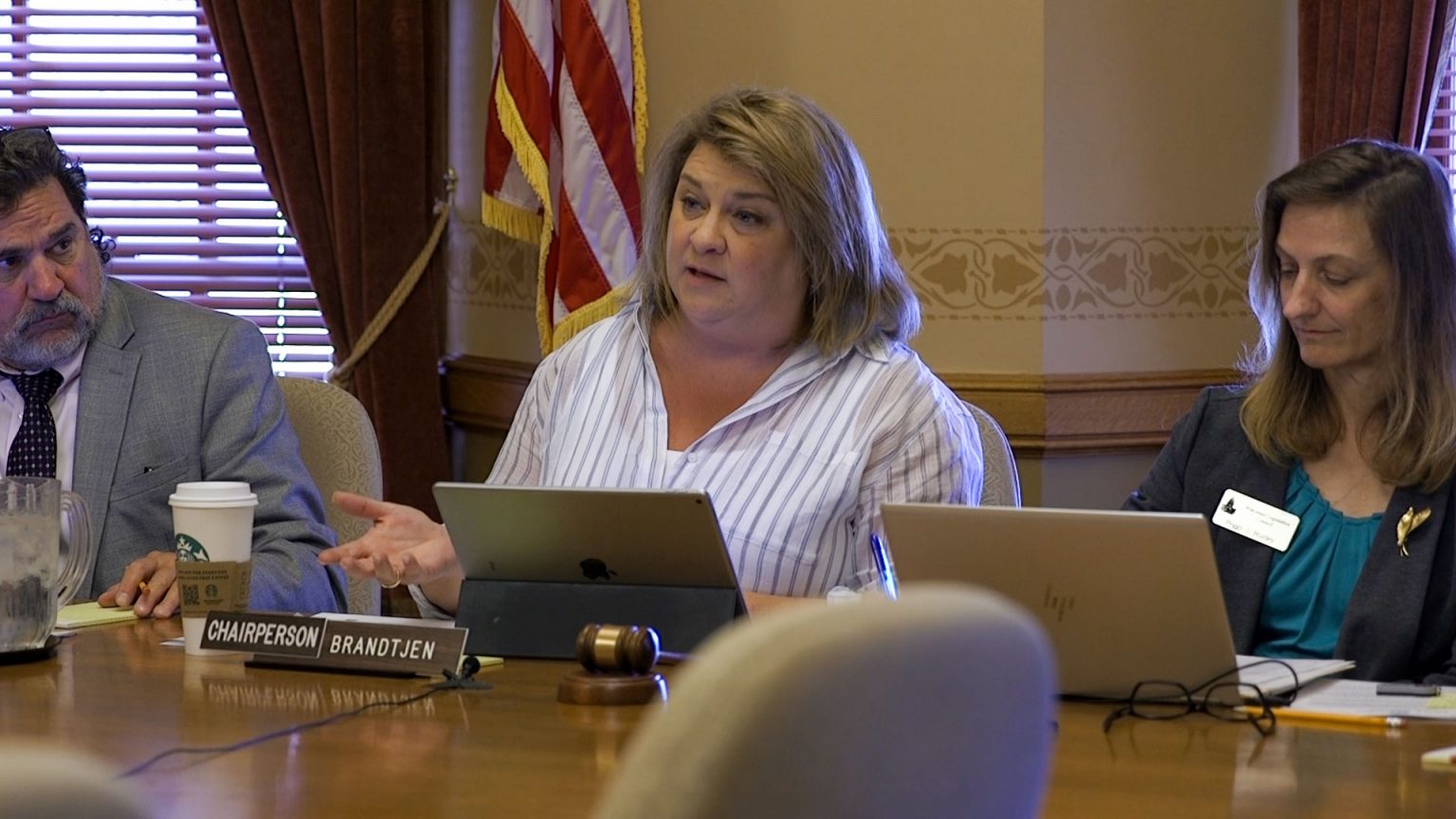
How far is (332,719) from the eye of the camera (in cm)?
192

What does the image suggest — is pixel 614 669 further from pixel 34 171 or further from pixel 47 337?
pixel 34 171

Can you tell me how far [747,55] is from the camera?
4.11m

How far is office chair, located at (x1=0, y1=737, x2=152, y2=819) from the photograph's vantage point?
0.59 metres

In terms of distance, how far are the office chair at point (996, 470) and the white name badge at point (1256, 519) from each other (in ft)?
1.18

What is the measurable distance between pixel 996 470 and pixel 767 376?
0.43 metres

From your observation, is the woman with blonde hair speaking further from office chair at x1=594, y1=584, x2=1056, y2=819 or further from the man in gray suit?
office chair at x1=594, y1=584, x2=1056, y2=819

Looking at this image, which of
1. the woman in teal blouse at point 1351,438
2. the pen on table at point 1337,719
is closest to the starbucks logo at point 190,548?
the pen on table at point 1337,719

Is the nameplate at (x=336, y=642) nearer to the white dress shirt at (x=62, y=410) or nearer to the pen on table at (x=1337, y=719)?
the white dress shirt at (x=62, y=410)

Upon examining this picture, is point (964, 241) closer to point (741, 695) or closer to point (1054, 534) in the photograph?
point (1054, 534)

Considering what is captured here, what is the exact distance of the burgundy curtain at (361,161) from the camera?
460 centimetres

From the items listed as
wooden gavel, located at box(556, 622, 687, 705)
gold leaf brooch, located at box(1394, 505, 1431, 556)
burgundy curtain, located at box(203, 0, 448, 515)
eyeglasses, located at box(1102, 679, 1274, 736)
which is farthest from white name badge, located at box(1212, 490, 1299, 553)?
burgundy curtain, located at box(203, 0, 448, 515)

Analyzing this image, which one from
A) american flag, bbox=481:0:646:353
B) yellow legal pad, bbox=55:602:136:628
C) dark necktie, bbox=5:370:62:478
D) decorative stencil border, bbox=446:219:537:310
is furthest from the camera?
decorative stencil border, bbox=446:219:537:310

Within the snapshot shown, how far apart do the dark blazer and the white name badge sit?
0.04 feet

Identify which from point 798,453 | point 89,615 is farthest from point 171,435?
point 798,453
